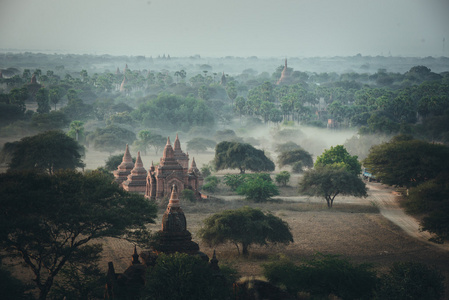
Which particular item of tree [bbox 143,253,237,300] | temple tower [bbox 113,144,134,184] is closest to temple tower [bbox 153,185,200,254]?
tree [bbox 143,253,237,300]

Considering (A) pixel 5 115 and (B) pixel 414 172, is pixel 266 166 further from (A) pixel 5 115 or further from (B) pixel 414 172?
(A) pixel 5 115

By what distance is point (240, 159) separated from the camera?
2347 inches

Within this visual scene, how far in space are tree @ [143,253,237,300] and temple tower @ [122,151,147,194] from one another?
922 inches

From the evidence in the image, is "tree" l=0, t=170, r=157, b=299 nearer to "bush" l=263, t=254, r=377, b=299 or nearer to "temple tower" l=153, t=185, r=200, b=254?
"temple tower" l=153, t=185, r=200, b=254

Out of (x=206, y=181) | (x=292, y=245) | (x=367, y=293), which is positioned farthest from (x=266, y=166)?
(x=367, y=293)

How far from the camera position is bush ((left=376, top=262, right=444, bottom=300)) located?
70.4ft

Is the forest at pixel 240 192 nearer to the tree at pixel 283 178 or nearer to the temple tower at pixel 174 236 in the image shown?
the tree at pixel 283 178

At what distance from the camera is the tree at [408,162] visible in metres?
42.5

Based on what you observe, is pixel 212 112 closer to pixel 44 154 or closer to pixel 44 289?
pixel 44 154

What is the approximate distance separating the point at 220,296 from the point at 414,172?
27.3 meters

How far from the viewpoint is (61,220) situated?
22.8 m

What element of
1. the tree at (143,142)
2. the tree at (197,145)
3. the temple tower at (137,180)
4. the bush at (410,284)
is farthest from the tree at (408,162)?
the tree at (143,142)

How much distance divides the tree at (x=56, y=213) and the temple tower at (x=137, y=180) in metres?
18.1

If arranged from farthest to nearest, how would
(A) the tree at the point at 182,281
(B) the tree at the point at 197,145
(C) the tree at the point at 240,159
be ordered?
1. (B) the tree at the point at 197,145
2. (C) the tree at the point at 240,159
3. (A) the tree at the point at 182,281
